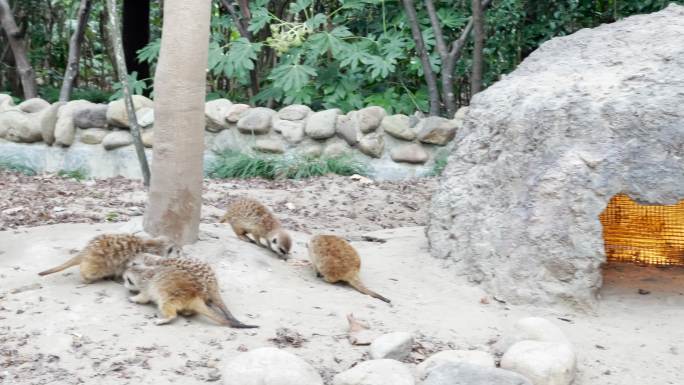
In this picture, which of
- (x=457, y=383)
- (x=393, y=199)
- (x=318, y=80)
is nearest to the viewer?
(x=457, y=383)

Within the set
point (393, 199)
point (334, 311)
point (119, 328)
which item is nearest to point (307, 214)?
point (393, 199)

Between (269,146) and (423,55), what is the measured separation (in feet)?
7.30

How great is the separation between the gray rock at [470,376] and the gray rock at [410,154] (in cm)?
584

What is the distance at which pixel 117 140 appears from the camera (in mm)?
10422

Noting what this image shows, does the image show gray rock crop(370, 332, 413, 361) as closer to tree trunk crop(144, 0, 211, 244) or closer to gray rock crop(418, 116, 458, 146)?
tree trunk crop(144, 0, 211, 244)

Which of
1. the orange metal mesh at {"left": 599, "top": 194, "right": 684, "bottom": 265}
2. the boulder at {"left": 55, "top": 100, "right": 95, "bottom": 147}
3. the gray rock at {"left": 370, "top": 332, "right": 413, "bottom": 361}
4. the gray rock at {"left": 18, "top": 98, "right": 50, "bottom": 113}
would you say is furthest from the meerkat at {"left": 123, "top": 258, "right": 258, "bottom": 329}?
the gray rock at {"left": 18, "top": 98, "right": 50, "bottom": 113}

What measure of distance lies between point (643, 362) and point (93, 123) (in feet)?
23.6

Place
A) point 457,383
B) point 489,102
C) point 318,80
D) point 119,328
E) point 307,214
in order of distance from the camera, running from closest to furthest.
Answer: point 457,383
point 119,328
point 489,102
point 307,214
point 318,80

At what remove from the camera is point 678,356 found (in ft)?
17.5

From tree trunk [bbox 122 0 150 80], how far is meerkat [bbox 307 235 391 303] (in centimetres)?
841

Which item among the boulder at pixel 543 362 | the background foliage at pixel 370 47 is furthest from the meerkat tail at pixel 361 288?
the background foliage at pixel 370 47

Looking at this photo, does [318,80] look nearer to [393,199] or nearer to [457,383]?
[393,199]

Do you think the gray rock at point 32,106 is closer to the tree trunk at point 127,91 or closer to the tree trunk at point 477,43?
the tree trunk at point 127,91

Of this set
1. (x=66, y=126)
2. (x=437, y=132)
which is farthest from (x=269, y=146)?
(x=66, y=126)
